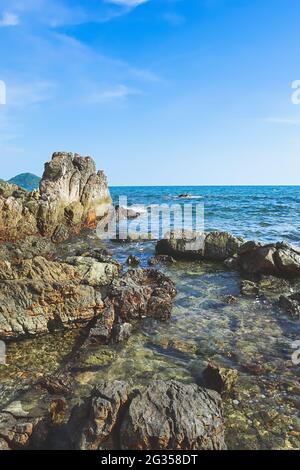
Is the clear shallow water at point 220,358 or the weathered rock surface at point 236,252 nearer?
the clear shallow water at point 220,358

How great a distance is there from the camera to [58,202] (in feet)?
98.4

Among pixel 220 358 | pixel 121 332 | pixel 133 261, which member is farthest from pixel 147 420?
pixel 133 261

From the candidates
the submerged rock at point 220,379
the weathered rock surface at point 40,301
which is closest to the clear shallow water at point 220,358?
the submerged rock at point 220,379

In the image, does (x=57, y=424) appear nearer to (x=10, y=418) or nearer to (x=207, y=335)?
(x=10, y=418)

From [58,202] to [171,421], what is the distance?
85.9 ft

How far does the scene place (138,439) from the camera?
5.63m

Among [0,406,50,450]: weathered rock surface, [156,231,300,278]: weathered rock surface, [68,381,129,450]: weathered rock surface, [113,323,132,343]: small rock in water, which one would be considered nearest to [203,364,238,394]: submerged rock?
[68,381,129,450]: weathered rock surface

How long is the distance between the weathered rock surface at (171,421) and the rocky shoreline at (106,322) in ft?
0.05

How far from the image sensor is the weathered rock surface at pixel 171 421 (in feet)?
18.5

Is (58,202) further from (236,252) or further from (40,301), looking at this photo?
(40,301)

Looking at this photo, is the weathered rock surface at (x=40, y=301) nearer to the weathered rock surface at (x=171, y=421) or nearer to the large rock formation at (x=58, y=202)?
the weathered rock surface at (x=171, y=421)

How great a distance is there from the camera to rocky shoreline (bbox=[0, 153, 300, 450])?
587cm

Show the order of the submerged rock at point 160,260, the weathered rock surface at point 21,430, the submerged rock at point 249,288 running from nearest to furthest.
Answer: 1. the weathered rock surface at point 21,430
2. the submerged rock at point 249,288
3. the submerged rock at point 160,260
